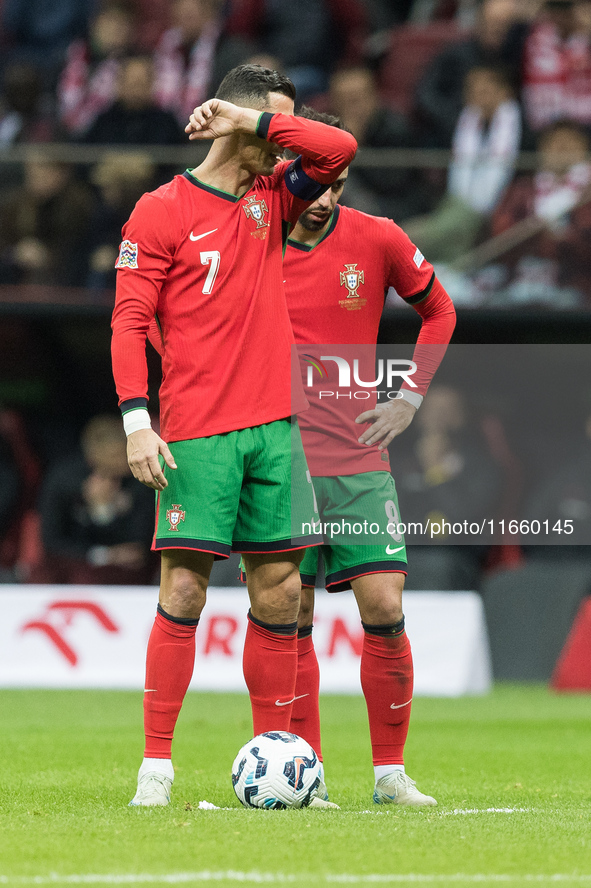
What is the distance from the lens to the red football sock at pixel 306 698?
4.78 metres

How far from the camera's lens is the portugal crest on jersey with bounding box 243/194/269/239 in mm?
4430

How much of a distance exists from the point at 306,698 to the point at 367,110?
24.2 feet

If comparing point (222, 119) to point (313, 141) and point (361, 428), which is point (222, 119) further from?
point (361, 428)

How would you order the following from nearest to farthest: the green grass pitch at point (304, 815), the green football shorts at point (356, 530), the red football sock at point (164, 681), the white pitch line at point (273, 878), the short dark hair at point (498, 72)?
the white pitch line at point (273, 878) → the green grass pitch at point (304, 815) → the red football sock at point (164, 681) → the green football shorts at point (356, 530) → the short dark hair at point (498, 72)

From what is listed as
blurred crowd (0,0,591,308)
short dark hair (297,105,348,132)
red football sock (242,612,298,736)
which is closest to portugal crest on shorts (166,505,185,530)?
red football sock (242,612,298,736)

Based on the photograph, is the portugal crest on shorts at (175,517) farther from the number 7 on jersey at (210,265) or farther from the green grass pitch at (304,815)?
the green grass pitch at (304,815)

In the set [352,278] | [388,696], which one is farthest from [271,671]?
[352,278]

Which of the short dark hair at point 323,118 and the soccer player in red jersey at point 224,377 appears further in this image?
the short dark hair at point 323,118

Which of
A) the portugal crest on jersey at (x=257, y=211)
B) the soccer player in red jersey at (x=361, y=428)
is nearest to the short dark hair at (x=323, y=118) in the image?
the soccer player in red jersey at (x=361, y=428)

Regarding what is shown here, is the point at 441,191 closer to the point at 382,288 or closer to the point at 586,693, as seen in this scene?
the point at 586,693

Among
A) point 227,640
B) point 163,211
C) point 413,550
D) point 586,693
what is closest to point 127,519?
point 227,640

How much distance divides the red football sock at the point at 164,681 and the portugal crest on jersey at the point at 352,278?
1.41 metres

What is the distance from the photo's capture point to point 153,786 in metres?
4.20

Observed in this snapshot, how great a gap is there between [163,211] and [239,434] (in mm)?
778
